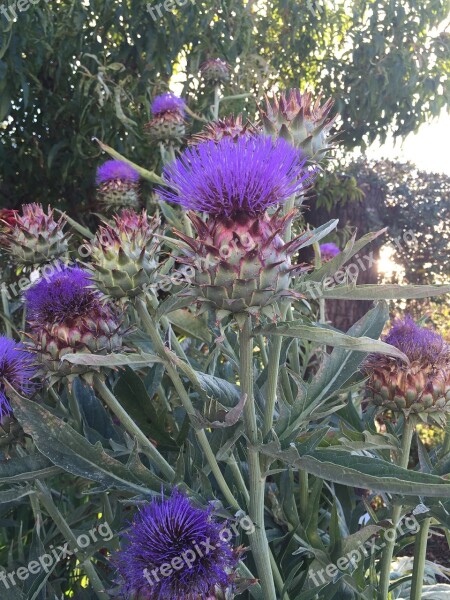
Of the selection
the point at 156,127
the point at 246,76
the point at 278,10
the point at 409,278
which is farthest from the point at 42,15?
the point at 409,278

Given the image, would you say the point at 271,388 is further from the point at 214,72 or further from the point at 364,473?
the point at 214,72

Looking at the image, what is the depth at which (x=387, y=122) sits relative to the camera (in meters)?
3.35

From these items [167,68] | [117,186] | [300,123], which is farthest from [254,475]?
[167,68]

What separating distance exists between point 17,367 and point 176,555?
17.4 inches

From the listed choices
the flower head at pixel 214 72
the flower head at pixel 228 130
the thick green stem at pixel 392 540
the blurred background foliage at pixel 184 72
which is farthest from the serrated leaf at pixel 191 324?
the flower head at pixel 214 72

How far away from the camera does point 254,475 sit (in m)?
0.89

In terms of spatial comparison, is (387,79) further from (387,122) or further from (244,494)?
Result: (244,494)

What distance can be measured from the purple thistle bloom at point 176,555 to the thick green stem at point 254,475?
69 millimetres

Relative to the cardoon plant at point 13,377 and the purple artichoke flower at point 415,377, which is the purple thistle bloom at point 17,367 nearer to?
the cardoon plant at point 13,377

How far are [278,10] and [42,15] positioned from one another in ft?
4.98

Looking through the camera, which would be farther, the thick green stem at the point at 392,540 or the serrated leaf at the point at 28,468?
the thick green stem at the point at 392,540

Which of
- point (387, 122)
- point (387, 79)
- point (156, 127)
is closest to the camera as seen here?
point (156, 127)

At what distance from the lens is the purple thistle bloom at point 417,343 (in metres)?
1.13

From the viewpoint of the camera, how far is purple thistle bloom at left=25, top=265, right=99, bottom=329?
102 centimetres
